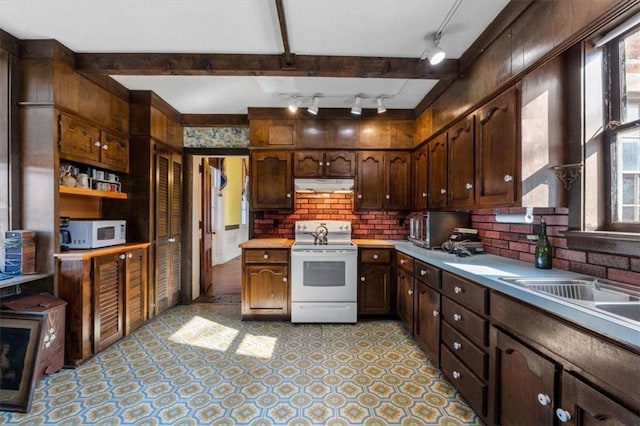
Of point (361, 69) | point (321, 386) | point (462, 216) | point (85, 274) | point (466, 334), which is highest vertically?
point (361, 69)

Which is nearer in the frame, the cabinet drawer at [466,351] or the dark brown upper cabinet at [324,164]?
the cabinet drawer at [466,351]

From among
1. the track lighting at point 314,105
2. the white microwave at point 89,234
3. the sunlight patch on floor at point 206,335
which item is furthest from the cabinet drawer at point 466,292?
the white microwave at point 89,234

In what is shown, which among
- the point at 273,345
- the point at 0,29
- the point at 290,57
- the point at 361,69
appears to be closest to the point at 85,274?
the point at 273,345

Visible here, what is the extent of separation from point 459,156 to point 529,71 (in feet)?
2.77

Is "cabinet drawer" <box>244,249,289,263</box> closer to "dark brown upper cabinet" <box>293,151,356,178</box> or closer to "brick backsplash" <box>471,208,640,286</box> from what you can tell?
"dark brown upper cabinet" <box>293,151,356,178</box>

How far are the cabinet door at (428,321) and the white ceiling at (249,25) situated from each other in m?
1.98

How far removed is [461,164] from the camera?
242 centimetres

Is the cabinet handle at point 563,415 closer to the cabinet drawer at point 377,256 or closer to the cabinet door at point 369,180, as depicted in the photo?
the cabinet drawer at point 377,256

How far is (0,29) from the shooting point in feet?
6.80

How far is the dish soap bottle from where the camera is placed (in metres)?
1.78

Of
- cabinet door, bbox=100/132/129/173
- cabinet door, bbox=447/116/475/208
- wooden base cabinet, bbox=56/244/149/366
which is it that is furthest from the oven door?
cabinet door, bbox=100/132/129/173

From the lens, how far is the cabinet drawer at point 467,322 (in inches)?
63.1

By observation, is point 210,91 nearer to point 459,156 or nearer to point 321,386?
point 459,156

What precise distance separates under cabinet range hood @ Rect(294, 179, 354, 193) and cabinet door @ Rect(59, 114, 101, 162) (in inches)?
79.4
